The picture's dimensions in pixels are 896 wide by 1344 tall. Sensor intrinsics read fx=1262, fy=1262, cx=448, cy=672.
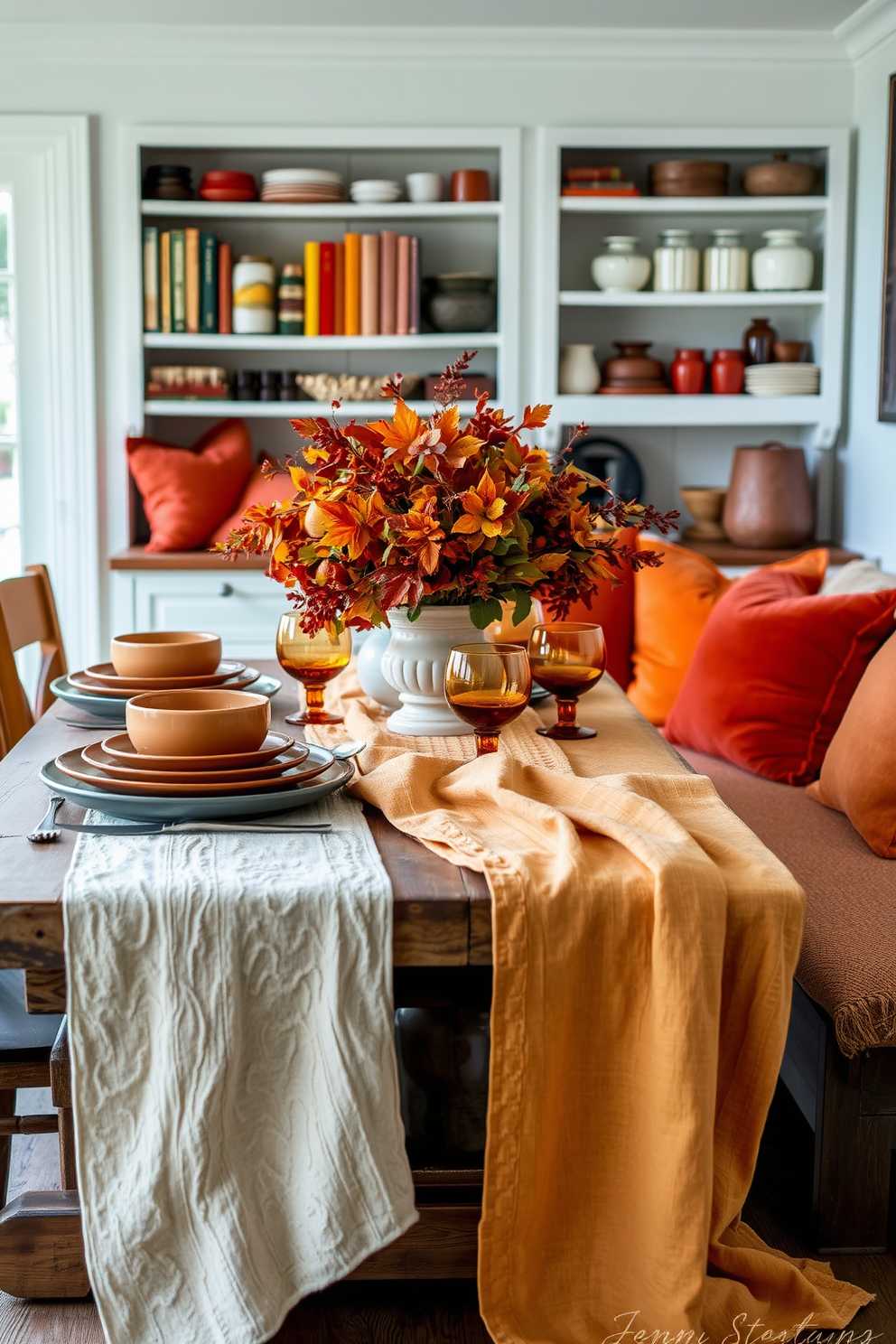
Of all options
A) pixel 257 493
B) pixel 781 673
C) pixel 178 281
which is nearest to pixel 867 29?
pixel 178 281

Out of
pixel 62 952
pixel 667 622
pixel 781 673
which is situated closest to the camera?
pixel 62 952

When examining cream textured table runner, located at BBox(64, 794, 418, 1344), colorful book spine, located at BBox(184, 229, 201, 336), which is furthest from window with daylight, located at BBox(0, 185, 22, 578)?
cream textured table runner, located at BBox(64, 794, 418, 1344)

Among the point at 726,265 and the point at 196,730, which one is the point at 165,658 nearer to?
the point at 196,730

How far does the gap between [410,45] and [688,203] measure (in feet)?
3.27

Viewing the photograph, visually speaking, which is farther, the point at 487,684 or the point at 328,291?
the point at 328,291

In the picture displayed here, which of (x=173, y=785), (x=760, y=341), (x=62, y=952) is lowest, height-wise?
(x=62, y=952)

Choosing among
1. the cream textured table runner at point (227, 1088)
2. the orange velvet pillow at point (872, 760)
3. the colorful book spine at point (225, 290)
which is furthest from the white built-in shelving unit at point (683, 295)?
the cream textured table runner at point (227, 1088)

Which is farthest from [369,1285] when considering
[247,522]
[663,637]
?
[663,637]

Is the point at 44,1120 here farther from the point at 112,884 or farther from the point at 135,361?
the point at 135,361

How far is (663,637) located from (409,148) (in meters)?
1.88

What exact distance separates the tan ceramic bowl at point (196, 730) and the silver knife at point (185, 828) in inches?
4.0

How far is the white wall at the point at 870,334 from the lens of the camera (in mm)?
3760

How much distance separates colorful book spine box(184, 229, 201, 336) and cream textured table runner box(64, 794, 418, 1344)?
3.11m

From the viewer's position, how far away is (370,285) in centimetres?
399
